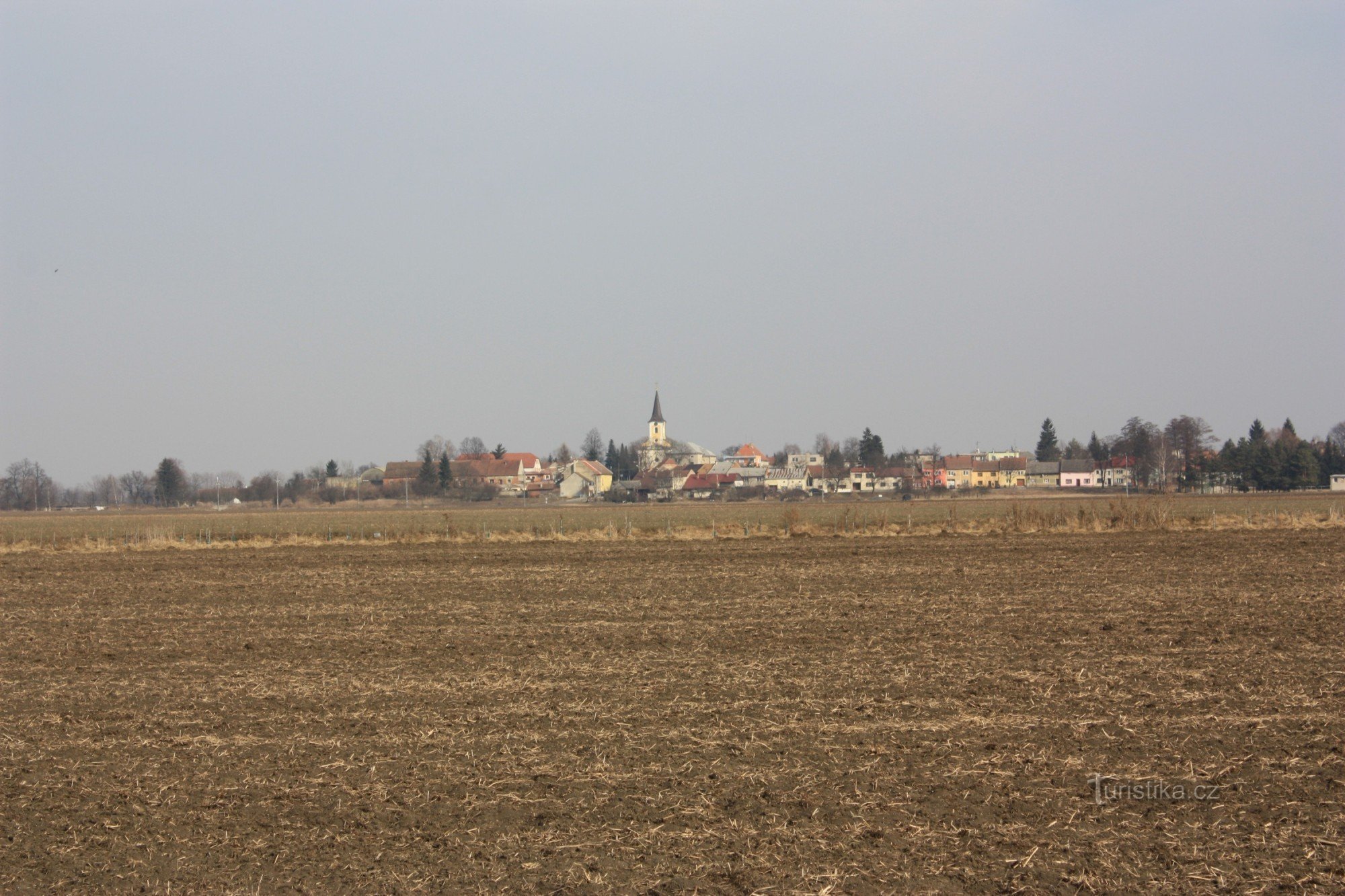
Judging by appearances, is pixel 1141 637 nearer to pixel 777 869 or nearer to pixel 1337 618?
pixel 1337 618

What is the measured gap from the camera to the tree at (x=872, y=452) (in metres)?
159

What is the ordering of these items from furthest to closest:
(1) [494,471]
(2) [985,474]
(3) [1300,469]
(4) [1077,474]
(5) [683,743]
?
(1) [494,471] → (2) [985,474] → (4) [1077,474] → (3) [1300,469] → (5) [683,743]

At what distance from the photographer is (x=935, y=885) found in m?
6.80

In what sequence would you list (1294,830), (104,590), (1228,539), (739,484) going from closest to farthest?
(1294,830), (104,590), (1228,539), (739,484)

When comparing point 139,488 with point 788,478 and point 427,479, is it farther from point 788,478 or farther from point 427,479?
point 788,478

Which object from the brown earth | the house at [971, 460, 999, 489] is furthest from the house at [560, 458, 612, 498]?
the brown earth

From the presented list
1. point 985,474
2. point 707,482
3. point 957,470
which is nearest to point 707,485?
point 707,482

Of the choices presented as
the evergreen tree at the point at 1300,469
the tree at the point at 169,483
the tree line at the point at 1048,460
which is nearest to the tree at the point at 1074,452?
the tree line at the point at 1048,460

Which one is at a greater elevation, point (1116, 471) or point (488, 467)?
point (488, 467)

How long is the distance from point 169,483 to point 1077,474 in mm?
136037

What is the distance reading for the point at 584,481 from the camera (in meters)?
154

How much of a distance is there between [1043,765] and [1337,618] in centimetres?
1127

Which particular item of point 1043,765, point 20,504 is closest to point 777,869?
point 1043,765

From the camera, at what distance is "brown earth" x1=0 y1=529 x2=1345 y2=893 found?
23.9 feet
